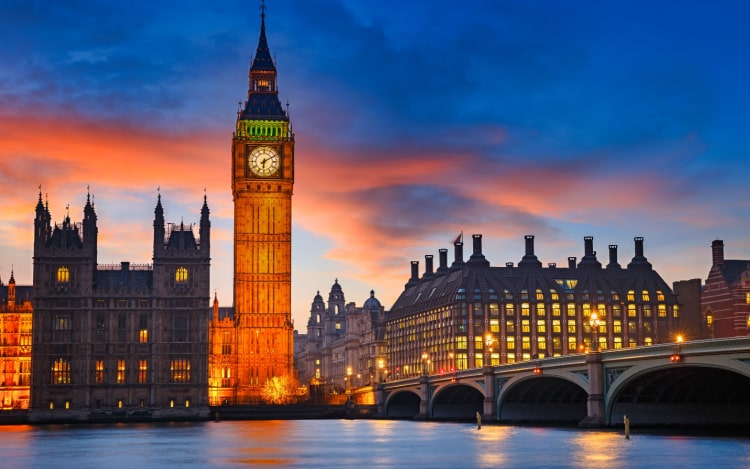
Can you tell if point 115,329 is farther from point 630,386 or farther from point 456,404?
point 630,386

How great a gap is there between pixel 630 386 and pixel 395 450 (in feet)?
76.9

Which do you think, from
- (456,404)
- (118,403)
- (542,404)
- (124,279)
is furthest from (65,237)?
(542,404)

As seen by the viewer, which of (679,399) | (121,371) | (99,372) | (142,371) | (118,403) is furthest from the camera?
(142,371)

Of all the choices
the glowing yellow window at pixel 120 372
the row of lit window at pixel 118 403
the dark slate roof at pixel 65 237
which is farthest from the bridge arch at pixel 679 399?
the dark slate roof at pixel 65 237

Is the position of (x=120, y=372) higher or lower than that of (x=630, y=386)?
higher

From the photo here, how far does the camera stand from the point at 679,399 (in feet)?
338

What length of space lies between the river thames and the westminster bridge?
4481mm

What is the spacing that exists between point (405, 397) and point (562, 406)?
5109cm

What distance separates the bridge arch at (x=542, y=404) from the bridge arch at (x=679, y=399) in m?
19.7

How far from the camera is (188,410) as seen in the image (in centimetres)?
17638

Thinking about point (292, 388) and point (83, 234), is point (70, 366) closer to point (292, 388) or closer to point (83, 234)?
point (83, 234)

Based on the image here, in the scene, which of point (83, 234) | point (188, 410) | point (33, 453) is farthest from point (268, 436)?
point (83, 234)

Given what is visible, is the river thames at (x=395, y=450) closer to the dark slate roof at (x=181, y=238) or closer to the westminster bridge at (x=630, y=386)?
the westminster bridge at (x=630, y=386)

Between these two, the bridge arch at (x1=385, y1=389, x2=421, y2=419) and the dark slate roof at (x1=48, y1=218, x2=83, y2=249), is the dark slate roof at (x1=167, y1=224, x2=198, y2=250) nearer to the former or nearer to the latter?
the dark slate roof at (x1=48, y1=218, x2=83, y2=249)
